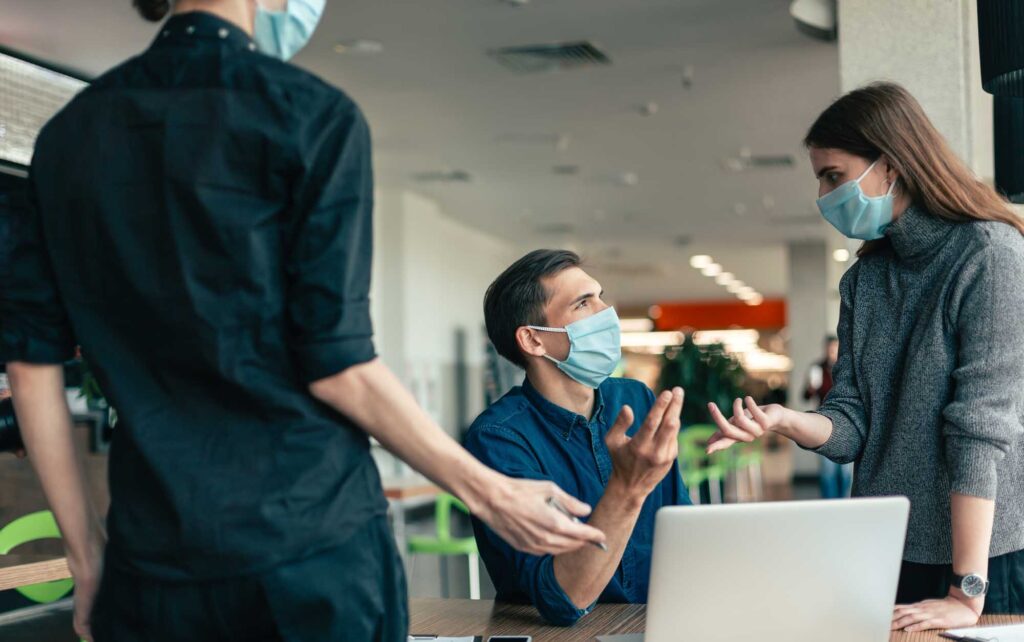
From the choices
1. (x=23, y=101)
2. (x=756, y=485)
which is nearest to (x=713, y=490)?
(x=756, y=485)

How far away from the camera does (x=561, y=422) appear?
2010mm

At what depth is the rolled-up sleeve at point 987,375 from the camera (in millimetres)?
1663

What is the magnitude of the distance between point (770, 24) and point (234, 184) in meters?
5.46

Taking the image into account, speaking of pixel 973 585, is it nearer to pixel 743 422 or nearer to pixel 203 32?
pixel 743 422

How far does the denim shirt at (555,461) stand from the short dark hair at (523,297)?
10 centimetres

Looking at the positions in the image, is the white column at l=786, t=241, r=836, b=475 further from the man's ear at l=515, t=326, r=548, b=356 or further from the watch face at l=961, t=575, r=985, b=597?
the watch face at l=961, t=575, r=985, b=597

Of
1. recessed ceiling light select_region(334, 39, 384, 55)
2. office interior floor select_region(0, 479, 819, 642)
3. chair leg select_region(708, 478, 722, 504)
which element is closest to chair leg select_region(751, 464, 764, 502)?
office interior floor select_region(0, 479, 819, 642)

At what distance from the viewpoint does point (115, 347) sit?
43.5 inches

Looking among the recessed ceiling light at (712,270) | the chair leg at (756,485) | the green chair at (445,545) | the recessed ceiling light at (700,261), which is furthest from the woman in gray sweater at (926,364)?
the recessed ceiling light at (712,270)

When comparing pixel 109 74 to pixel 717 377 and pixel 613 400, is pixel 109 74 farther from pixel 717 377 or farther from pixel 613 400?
pixel 717 377

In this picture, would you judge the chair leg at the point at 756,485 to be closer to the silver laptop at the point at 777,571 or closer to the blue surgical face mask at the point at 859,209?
the blue surgical face mask at the point at 859,209

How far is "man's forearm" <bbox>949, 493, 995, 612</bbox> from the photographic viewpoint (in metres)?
1.64

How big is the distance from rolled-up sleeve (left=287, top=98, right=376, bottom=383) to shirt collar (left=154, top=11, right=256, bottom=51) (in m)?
0.14

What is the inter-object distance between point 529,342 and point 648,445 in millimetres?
751
